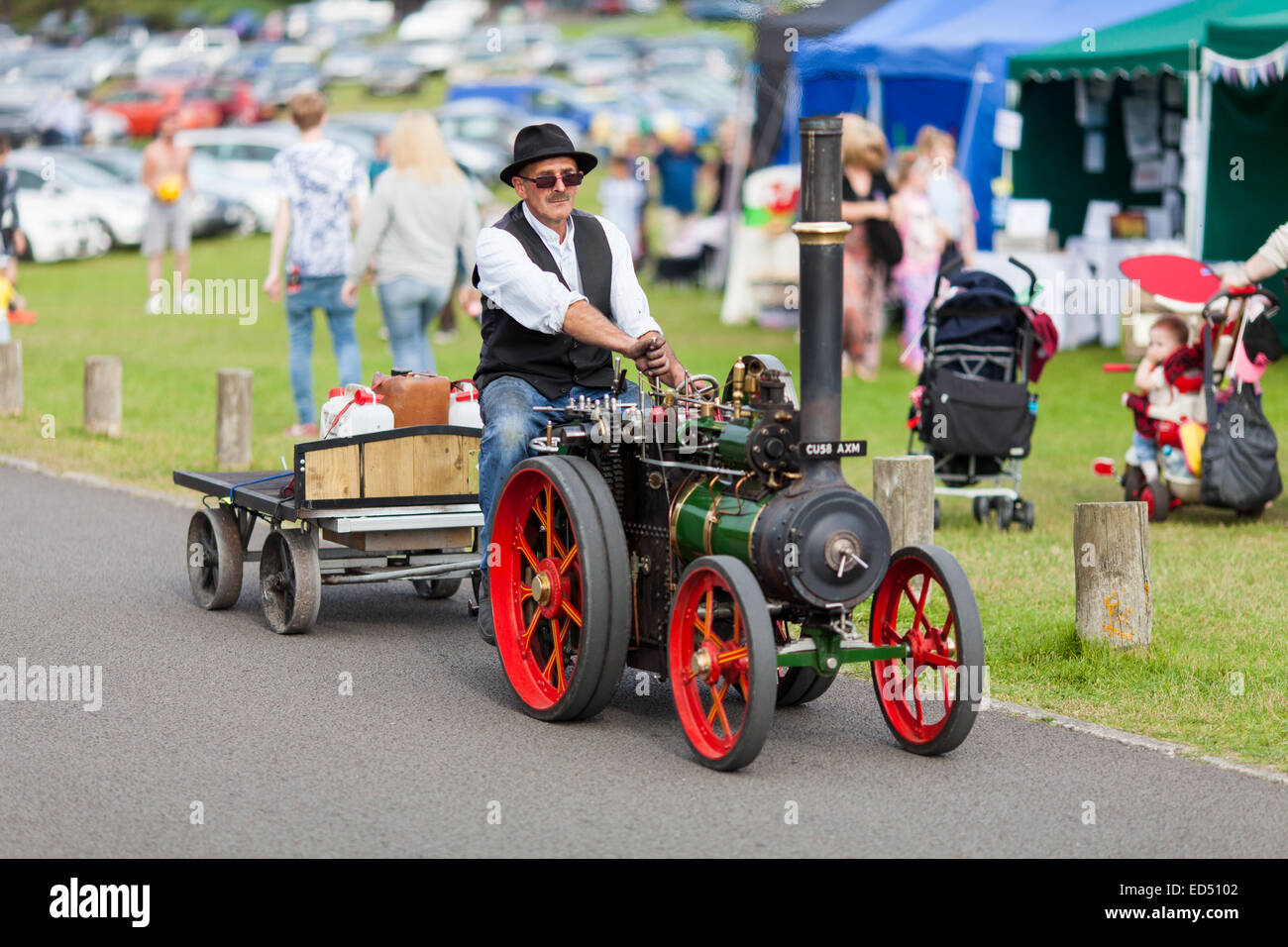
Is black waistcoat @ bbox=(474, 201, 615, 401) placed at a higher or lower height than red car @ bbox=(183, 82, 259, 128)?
lower

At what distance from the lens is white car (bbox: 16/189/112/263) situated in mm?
29250

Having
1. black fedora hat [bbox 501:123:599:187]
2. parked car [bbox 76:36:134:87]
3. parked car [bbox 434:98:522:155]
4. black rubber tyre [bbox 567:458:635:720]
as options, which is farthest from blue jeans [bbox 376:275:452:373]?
parked car [bbox 76:36:134:87]

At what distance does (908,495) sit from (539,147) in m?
2.66

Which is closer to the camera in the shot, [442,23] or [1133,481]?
[1133,481]

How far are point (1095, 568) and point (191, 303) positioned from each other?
61.8 feet

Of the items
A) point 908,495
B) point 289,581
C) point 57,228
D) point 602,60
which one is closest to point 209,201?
point 57,228

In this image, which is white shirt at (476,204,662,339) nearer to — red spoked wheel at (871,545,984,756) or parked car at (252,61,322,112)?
red spoked wheel at (871,545,984,756)

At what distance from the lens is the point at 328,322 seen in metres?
12.7

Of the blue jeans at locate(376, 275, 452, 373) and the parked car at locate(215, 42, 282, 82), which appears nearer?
the blue jeans at locate(376, 275, 452, 373)

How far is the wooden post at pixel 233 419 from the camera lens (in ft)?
39.9

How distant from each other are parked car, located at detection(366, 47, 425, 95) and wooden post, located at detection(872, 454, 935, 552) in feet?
169

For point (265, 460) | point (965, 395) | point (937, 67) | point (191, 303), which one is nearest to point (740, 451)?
point (965, 395)

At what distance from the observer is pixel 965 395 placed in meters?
10.5

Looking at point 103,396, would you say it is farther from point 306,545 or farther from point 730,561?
point 730,561
